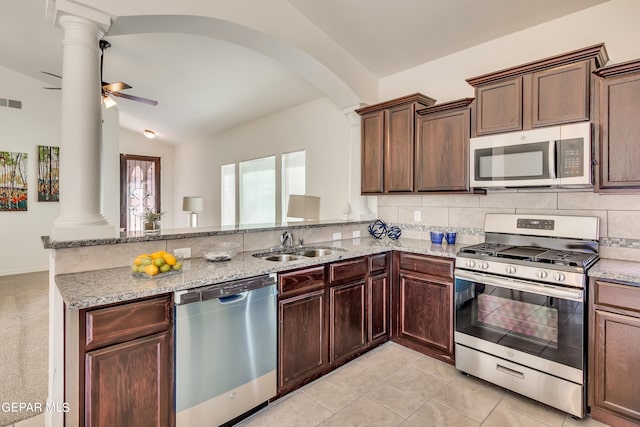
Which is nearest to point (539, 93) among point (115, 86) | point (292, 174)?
point (292, 174)

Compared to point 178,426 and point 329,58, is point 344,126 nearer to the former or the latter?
point 329,58

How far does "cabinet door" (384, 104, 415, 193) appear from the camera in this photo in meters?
3.28

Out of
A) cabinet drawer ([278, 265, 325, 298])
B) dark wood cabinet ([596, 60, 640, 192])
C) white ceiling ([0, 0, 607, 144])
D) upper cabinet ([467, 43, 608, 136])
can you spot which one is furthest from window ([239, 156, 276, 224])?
dark wood cabinet ([596, 60, 640, 192])

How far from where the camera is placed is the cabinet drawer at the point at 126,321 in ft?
4.83

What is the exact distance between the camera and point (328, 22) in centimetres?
311

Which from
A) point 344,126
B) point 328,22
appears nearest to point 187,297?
point 328,22

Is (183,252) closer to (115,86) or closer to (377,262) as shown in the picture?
(377,262)

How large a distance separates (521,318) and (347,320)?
125 centimetres

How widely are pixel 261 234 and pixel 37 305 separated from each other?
3.50 metres

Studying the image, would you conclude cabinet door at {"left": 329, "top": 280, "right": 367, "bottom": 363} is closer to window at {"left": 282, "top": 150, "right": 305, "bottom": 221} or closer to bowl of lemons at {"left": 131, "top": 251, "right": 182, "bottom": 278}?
bowl of lemons at {"left": 131, "top": 251, "right": 182, "bottom": 278}

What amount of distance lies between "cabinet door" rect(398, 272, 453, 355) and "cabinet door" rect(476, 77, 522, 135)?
133cm

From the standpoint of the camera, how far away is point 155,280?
70.1 inches

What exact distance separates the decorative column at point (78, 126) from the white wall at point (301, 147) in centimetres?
287

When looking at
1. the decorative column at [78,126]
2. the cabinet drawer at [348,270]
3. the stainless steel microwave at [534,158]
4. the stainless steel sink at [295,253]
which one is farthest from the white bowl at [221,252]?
the stainless steel microwave at [534,158]
